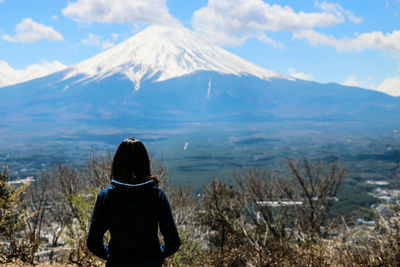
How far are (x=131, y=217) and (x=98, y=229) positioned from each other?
305 mm

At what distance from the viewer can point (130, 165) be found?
2.59m

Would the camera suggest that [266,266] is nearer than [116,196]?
No

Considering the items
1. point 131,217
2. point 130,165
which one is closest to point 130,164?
point 130,165

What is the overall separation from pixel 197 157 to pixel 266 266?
154 m

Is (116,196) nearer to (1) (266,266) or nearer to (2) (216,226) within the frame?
(1) (266,266)

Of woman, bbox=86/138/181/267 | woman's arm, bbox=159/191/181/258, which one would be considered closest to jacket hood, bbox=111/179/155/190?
woman, bbox=86/138/181/267

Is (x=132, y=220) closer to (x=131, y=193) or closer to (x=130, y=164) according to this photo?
(x=131, y=193)

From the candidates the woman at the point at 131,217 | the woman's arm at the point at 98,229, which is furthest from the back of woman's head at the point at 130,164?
the woman's arm at the point at 98,229

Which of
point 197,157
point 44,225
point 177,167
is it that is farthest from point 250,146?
point 44,225

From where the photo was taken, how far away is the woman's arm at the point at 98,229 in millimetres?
2545

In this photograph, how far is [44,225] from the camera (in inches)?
1419

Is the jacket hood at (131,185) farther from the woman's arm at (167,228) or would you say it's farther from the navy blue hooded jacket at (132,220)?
the woman's arm at (167,228)

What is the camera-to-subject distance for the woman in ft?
8.19

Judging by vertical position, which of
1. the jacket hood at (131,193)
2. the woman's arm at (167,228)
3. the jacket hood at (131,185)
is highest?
the jacket hood at (131,185)
